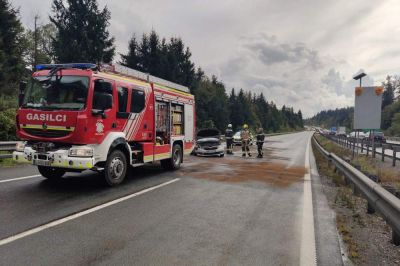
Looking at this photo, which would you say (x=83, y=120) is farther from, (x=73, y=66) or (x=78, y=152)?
(x=73, y=66)

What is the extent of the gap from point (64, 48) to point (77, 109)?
25.7m

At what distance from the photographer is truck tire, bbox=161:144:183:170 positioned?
1148cm

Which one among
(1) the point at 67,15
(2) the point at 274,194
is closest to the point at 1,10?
(1) the point at 67,15

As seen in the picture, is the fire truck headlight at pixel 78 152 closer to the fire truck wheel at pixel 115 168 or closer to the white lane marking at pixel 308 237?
the fire truck wheel at pixel 115 168

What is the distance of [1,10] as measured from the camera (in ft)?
91.5

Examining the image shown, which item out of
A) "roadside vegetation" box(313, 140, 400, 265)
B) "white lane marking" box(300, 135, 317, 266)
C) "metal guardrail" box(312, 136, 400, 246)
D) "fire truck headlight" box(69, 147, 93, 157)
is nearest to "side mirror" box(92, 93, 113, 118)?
"fire truck headlight" box(69, 147, 93, 157)

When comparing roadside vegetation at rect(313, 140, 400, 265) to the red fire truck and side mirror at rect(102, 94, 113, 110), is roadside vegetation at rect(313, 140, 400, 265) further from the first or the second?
side mirror at rect(102, 94, 113, 110)

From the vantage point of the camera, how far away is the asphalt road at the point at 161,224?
395cm

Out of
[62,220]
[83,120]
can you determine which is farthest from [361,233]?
[83,120]

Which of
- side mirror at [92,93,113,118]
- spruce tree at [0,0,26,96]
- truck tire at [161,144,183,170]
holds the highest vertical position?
spruce tree at [0,0,26,96]

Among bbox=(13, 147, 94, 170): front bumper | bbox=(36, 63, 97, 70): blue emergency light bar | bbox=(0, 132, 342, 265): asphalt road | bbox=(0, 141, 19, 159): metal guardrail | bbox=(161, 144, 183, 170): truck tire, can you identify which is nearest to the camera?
bbox=(0, 132, 342, 265): asphalt road

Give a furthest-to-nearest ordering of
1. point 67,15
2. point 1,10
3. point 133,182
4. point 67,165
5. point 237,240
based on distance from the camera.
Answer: point 67,15
point 1,10
point 133,182
point 67,165
point 237,240

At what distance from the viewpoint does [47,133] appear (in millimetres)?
7176

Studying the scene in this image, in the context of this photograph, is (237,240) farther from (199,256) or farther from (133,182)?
(133,182)
